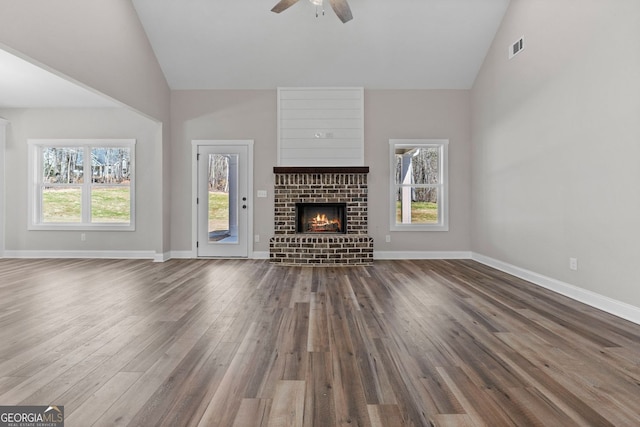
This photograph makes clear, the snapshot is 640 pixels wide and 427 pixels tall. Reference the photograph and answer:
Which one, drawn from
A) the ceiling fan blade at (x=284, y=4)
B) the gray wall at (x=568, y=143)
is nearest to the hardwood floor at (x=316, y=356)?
the gray wall at (x=568, y=143)

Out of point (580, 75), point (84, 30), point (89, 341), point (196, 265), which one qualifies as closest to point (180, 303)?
point (89, 341)

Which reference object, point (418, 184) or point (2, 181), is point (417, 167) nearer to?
point (418, 184)

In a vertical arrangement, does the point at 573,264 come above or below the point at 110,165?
below

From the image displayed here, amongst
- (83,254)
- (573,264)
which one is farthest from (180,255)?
(573,264)

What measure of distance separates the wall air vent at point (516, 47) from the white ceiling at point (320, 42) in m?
0.72

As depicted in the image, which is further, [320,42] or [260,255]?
[260,255]

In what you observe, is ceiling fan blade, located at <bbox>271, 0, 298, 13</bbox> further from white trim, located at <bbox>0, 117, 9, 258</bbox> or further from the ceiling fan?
white trim, located at <bbox>0, 117, 9, 258</bbox>

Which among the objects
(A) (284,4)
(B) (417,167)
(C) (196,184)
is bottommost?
(C) (196,184)

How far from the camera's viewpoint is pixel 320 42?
18.9ft

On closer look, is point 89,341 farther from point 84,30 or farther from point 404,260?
point 404,260

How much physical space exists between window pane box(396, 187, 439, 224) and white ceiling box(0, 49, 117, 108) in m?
4.89

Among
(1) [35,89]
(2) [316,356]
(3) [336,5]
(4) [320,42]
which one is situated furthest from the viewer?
(4) [320,42]

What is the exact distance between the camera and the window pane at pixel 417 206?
21.6 feet

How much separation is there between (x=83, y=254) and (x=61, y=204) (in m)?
1.08
